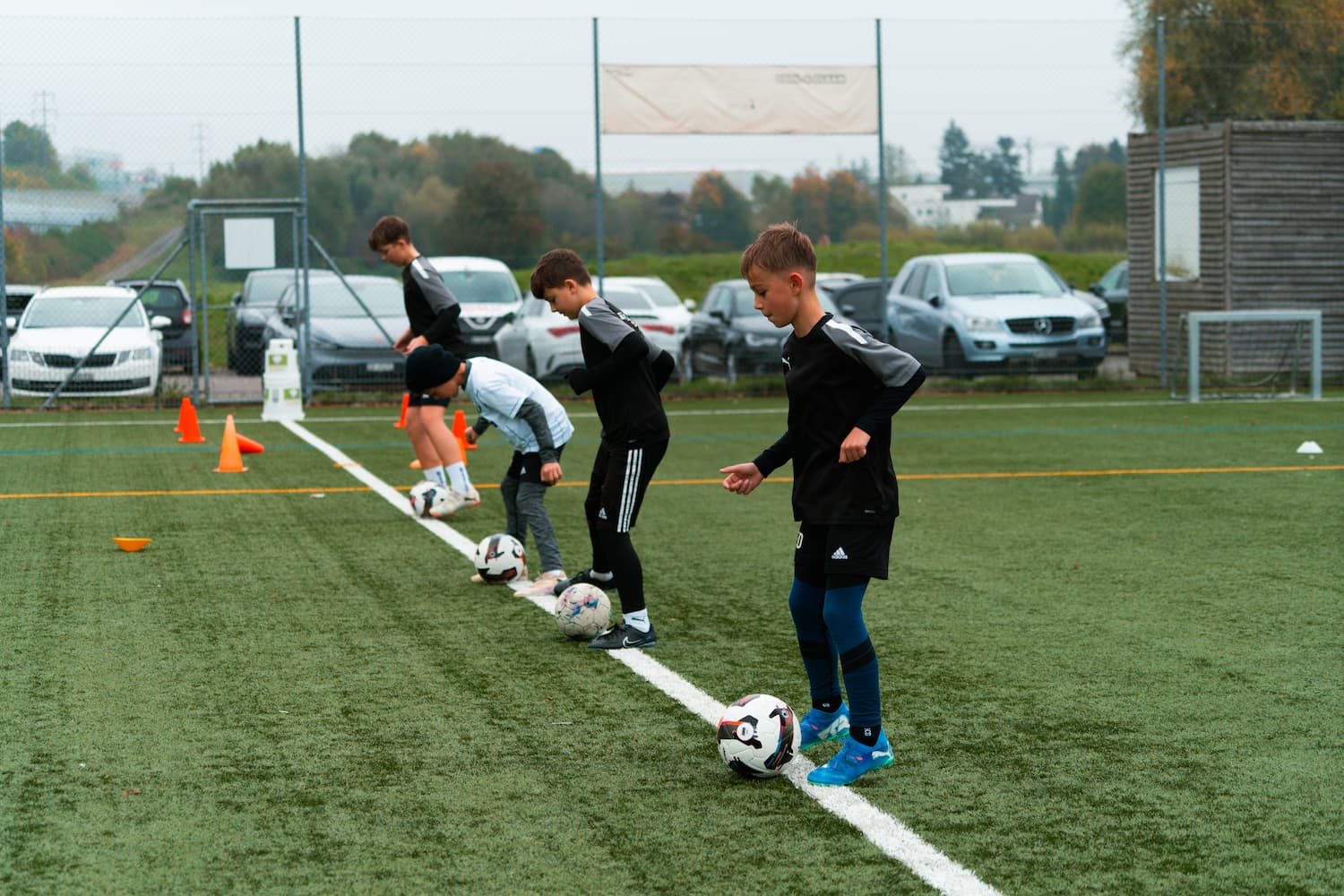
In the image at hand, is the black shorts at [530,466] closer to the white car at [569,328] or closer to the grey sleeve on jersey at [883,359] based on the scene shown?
the grey sleeve on jersey at [883,359]

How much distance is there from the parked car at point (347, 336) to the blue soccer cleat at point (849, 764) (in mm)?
14745

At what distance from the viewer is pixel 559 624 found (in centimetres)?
649

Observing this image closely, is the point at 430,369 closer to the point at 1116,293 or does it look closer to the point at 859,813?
the point at 859,813

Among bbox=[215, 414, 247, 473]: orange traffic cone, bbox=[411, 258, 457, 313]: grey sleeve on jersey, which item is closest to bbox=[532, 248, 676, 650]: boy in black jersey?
bbox=[411, 258, 457, 313]: grey sleeve on jersey

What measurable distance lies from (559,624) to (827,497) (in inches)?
87.4

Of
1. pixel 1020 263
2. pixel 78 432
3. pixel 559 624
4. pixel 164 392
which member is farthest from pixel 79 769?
pixel 1020 263

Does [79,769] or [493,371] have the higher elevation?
[493,371]

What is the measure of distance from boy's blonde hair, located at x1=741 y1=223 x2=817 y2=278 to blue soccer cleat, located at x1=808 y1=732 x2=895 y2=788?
1.34 metres

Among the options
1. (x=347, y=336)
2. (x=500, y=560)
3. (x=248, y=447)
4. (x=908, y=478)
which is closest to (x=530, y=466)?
(x=500, y=560)

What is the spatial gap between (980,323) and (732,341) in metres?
3.13

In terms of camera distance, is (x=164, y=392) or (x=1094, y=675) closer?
(x=1094, y=675)

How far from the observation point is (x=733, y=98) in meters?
19.0

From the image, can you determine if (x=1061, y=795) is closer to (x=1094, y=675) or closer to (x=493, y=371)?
(x=1094, y=675)

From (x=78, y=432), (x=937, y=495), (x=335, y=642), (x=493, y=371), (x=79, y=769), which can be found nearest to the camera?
(x=79, y=769)
